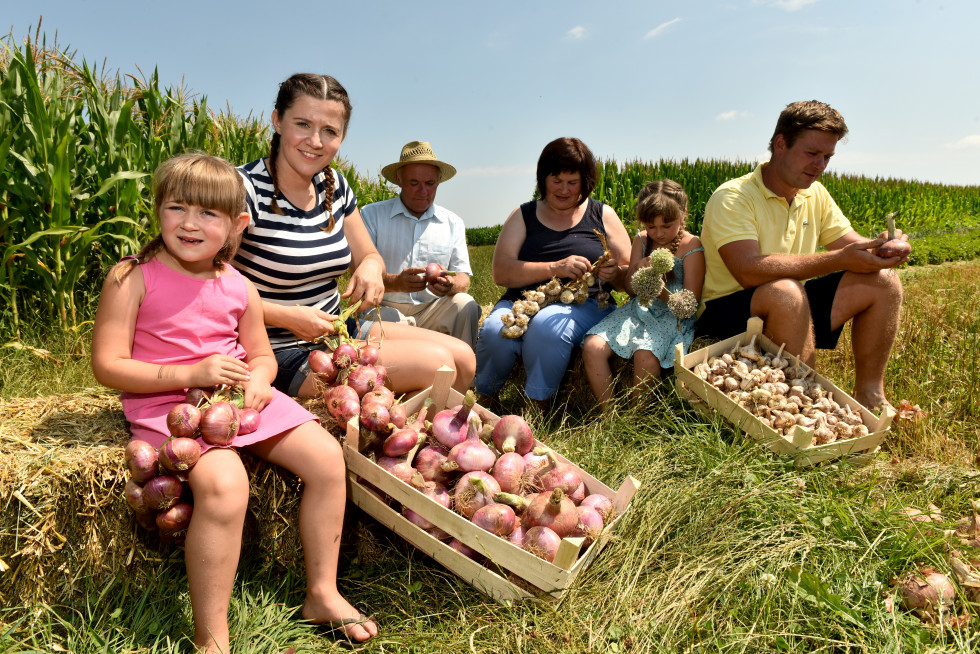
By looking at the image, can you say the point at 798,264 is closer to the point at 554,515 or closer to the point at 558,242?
the point at 558,242

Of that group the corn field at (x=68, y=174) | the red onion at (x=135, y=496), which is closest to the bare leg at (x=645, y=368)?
the red onion at (x=135, y=496)

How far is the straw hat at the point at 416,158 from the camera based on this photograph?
3877 mm

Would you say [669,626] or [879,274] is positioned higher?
[879,274]

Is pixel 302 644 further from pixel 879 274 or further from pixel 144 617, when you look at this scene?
pixel 879 274

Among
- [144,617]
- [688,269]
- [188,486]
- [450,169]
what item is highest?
[450,169]

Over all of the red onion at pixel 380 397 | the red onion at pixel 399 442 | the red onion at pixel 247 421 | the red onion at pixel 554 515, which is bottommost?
the red onion at pixel 554 515

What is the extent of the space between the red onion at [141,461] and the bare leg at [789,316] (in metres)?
2.67

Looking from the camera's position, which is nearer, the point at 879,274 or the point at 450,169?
the point at 879,274

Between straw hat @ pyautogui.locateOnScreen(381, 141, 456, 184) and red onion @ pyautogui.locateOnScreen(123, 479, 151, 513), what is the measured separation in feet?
8.51

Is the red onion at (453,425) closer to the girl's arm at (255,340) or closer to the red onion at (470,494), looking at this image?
the red onion at (470,494)

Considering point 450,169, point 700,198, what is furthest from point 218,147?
point 700,198

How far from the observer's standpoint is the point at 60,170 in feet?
11.9

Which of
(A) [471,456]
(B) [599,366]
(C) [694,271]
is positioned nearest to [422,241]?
(B) [599,366]

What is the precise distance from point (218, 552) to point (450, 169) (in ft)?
10.1
